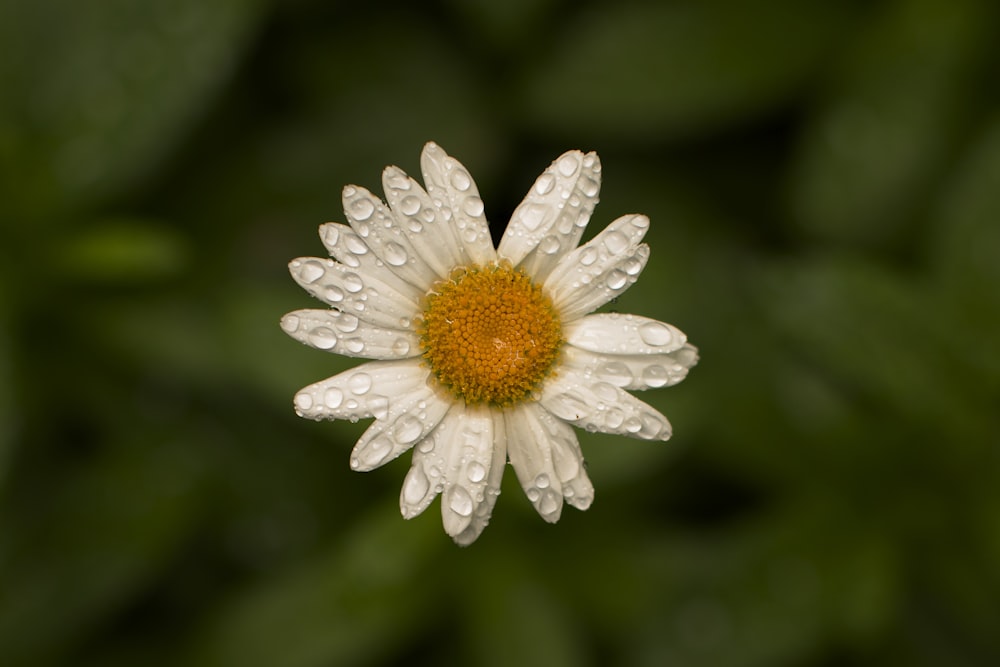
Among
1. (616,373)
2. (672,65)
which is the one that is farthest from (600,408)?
→ (672,65)

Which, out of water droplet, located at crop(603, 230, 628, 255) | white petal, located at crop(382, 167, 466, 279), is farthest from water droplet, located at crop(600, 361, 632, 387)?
white petal, located at crop(382, 167, 466, 279)

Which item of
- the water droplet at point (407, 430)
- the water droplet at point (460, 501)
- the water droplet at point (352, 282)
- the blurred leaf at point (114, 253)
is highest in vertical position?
the blurred leaf at point (114, 253)

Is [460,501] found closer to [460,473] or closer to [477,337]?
[460,473]

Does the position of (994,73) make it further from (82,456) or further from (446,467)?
(82,456)

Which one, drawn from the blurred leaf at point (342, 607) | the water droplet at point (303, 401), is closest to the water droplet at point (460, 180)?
the water droplet at point (303, 401)

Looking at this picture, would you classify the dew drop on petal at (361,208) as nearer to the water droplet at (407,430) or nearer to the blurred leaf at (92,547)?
the water droplet at (407,430)

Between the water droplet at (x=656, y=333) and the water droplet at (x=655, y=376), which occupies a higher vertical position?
the water droplet at (x=656, y=333)
